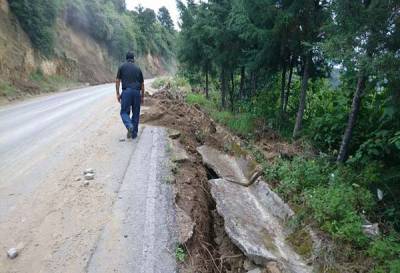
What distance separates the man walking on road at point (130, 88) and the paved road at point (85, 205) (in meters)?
0.44

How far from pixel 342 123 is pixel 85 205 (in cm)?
563

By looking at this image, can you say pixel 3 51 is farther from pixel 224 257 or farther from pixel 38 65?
pixel 224 257

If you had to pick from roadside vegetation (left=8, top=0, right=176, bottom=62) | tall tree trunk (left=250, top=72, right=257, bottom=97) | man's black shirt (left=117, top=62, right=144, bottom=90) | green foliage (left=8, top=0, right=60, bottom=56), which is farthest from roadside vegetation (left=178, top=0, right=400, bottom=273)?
roadside vegetation (left=8, top=0, right=176, bottom=62)

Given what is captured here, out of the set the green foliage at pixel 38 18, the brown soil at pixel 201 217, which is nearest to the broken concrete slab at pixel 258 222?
the brown soil at pixel 201 217

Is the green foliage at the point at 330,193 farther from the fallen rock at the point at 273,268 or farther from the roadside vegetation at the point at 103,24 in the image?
the roadside vegetation at the point at 103,24

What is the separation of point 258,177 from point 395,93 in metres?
2.61

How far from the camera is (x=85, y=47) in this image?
35.7 metres

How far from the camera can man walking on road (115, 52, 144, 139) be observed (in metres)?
7.24

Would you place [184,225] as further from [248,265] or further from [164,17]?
[164,17]

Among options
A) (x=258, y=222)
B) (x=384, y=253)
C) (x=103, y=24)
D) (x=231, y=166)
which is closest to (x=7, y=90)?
(x=231, y=166)

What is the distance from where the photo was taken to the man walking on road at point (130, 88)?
724cm

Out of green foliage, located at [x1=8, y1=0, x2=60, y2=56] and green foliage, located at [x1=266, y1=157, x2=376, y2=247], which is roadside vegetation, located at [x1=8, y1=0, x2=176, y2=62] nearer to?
green foliage, located at [x1=8, y1=0, x2=60, y2=56]

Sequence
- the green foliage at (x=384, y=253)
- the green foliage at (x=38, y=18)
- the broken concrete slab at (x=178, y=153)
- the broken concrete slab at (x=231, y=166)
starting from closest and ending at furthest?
the green foliage at (x=384, y=253) < the broken concrete slab at (x=178, y=153) < the broken concrete slab at (x=231, y=166) < the green foliage at (x=38, y=18)

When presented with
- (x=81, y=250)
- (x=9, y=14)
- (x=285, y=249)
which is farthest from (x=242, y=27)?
(x=9, y=14)
